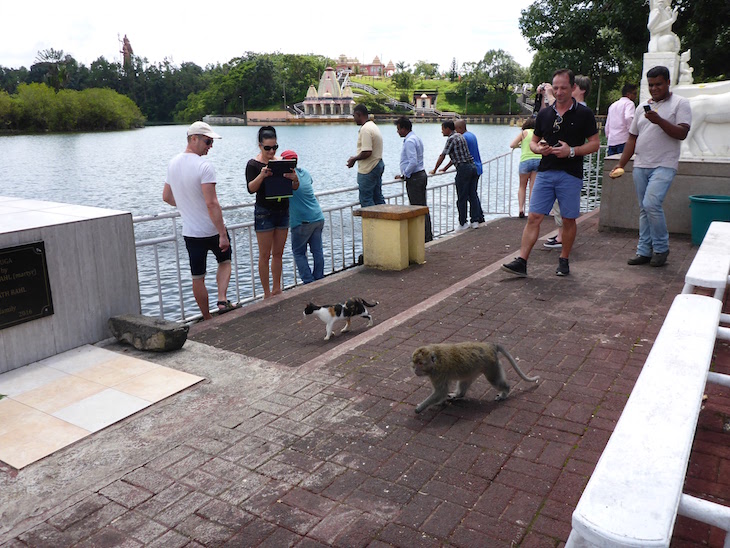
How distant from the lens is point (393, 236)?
803 cm

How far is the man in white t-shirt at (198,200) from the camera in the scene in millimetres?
6059

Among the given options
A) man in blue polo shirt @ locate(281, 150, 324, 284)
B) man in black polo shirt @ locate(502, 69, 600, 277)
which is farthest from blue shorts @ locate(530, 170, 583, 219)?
man in blue polo shirt @ locate(281, 150, 324, 284)

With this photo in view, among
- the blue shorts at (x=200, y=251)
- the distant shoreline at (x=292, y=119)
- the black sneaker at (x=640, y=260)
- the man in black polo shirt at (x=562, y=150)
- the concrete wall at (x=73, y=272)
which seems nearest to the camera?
the concrete wall at (x=73, y=272)

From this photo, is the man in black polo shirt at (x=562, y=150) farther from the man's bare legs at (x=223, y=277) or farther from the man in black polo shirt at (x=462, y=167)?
the man in black polo shirt at (x=462, y=167)

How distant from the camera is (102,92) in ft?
310

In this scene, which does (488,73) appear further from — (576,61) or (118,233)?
(118,233)

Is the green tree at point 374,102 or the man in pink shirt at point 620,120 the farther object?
the green tree at point 374,102

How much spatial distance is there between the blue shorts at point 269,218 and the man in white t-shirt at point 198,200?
2.19 ft

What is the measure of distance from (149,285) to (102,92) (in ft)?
305

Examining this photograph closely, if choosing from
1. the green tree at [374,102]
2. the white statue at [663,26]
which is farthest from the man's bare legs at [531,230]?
the green tree at [374,102]

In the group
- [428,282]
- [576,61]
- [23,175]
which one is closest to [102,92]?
[23,175]

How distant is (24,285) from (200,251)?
190 centimetres

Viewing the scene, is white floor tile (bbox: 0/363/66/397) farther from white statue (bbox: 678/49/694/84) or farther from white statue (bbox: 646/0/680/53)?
white statue (bbox: 678/49/694/84)

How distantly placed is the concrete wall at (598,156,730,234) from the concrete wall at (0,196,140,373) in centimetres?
701
